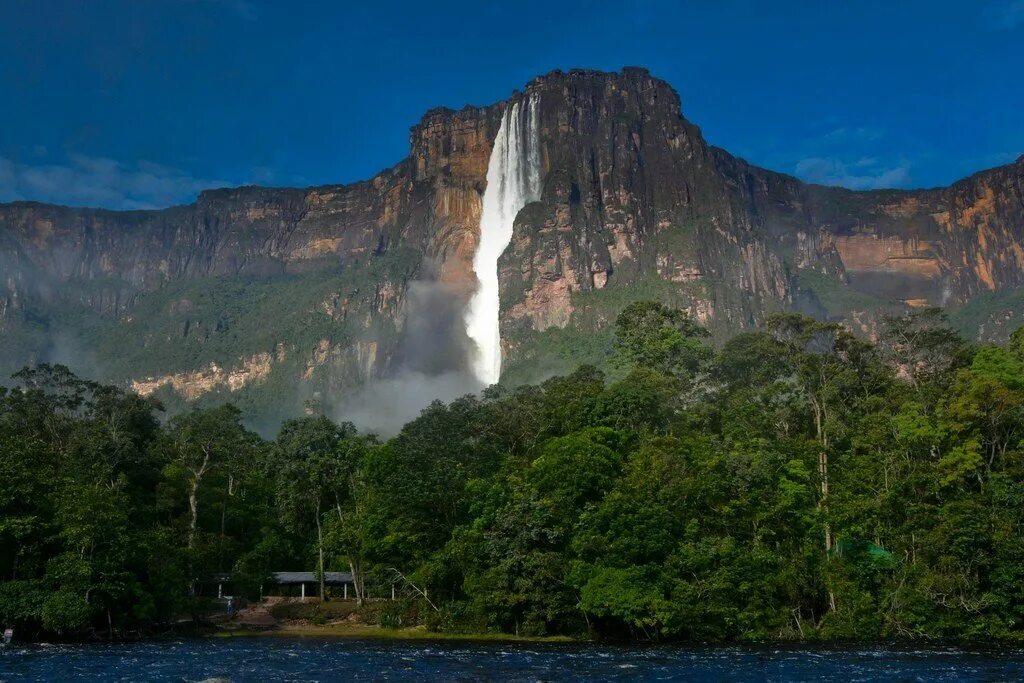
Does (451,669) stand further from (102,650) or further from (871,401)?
(871,401)

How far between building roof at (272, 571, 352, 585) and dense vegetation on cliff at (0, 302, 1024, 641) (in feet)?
3.60

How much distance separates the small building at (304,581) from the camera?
274 ft

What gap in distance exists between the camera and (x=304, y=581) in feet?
276

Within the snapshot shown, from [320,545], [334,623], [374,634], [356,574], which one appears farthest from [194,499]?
[374,634]

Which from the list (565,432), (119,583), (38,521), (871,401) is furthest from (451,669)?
(871,401)

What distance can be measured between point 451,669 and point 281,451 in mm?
49782

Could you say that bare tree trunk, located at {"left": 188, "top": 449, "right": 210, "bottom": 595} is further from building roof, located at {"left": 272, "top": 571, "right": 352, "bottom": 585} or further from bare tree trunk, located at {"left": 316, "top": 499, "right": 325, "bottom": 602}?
bare tree trunk, located at {"left": 316, "top": 499, "right": 325, "bottom": 602}

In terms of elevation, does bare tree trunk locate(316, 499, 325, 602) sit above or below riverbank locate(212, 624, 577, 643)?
above

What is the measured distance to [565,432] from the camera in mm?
76625

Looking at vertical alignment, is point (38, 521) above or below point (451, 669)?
above

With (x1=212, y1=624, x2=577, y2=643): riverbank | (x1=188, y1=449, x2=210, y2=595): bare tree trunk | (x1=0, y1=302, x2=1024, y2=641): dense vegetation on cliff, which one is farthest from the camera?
(x1=188, y1=449, x2=210, y2=595): bare tree trunk

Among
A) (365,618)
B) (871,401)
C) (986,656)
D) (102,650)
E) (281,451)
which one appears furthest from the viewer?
(281,451)

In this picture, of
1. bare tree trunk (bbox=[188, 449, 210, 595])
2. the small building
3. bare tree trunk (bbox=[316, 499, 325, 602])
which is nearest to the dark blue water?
bare tree trunk (bbox=[188, 449, 210, 595])

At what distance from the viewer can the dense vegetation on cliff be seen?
5691cm
